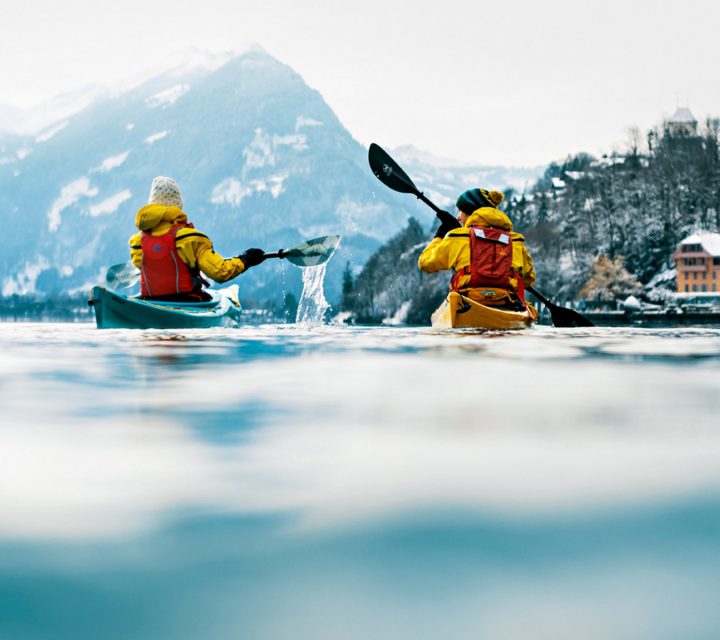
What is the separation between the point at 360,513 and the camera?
2.21 metres

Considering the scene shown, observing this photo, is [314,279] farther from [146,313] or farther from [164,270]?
[146,313]

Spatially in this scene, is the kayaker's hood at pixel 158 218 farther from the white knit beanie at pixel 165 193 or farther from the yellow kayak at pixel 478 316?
the yellow kayak at pixel 478 316

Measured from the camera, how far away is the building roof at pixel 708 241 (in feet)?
248

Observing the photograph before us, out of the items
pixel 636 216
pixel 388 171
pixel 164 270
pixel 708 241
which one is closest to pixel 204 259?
pixel 164 270

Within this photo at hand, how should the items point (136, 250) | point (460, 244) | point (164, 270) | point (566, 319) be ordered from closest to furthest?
point (460, 244) → point (164, 270) → point (136, 250) → point (566, 319)

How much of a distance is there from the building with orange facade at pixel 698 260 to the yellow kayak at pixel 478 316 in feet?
231

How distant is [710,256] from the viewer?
7575 cm

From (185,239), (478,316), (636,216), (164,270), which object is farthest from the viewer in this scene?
(636,216)

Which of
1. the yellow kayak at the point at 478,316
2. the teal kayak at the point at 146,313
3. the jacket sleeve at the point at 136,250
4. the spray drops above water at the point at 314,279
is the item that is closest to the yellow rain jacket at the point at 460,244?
the yellow kayak at the point at 478,316

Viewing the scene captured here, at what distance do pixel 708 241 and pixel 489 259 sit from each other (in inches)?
2841

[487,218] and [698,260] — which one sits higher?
[698,260]

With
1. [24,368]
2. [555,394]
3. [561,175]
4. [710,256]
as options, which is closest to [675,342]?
[555,394]

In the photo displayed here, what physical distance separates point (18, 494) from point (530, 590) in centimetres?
140

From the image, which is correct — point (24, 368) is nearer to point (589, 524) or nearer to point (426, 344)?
point (426, 344)
